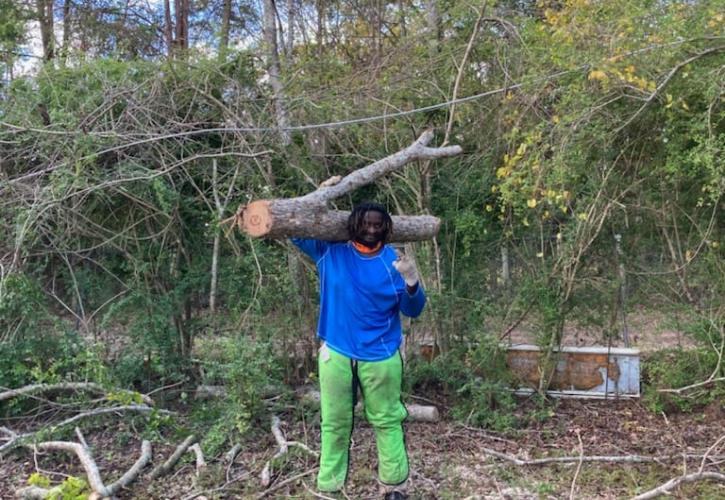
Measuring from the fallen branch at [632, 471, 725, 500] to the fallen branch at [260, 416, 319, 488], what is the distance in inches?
82.5

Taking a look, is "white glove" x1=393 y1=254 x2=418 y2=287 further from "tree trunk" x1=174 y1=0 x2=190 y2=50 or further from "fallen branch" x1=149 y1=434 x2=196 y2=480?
"tree trunk" x1=174 y1=0 x2=190 y2=50

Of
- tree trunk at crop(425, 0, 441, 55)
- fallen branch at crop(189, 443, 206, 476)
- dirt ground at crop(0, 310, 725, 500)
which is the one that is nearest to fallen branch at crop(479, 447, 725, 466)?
dirt ground at crop(0, 310, 725, 500)

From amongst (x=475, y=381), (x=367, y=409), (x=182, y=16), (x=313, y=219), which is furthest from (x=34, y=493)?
(x=182, y=16)

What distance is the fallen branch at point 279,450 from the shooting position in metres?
3.86

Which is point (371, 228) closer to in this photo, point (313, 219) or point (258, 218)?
point (313, 219)

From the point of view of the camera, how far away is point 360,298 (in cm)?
337

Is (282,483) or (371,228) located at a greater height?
(371,228)

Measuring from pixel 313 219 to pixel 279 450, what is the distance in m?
1.94

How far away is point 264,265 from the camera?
5.14 m

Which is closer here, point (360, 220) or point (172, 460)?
point (360, 220)

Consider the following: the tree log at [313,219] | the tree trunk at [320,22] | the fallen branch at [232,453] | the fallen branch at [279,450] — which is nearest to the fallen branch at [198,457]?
the fallen branch at [232,453]

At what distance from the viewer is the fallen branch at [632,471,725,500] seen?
341cm

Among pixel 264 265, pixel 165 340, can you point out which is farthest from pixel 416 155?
pixel 165 340

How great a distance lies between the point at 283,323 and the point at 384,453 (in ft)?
6.87
